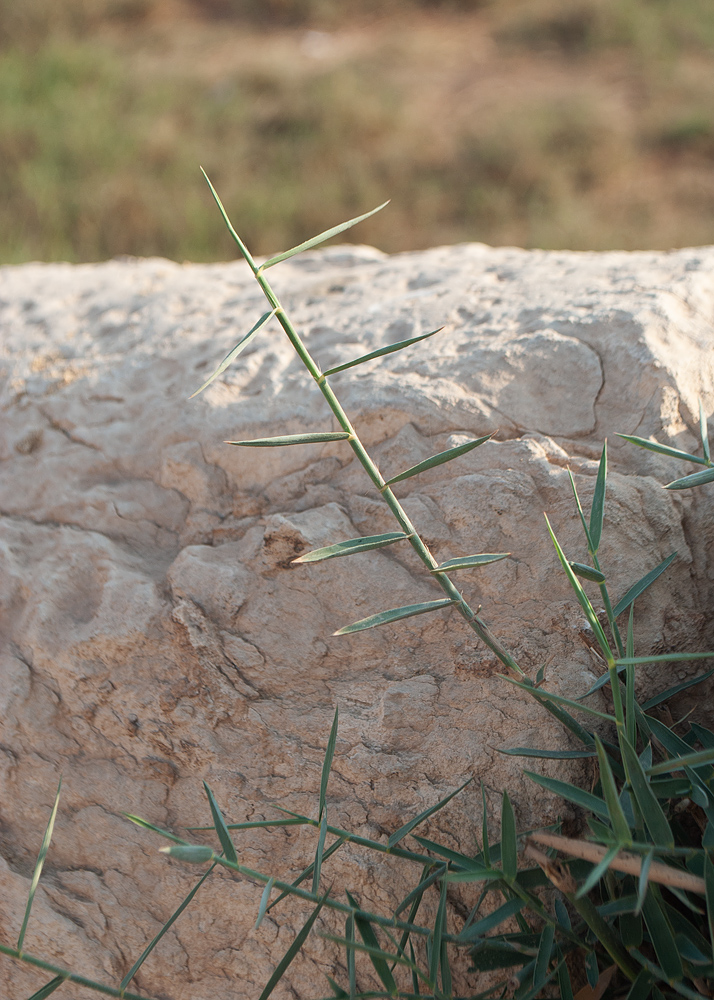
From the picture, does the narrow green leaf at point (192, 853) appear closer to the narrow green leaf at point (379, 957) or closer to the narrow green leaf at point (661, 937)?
the narrow green leaf at point (379, 957)

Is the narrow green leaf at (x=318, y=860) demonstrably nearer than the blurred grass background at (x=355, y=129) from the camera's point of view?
Yes

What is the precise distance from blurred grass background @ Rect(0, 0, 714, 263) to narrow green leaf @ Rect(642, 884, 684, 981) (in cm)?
350

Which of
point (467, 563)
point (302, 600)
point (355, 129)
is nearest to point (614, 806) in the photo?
point (467, 563)

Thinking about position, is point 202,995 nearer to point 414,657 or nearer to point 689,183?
point 414,657

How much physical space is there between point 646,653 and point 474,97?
19.7 feet

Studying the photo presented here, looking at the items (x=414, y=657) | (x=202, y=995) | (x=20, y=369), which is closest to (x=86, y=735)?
(x=202, y=995)

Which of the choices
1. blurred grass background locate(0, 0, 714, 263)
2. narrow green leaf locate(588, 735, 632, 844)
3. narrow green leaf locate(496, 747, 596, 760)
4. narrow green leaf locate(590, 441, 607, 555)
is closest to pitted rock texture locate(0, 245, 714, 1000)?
narrow green leaf locate(496, 747, 596, 760)

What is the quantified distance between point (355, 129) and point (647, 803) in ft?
17.3

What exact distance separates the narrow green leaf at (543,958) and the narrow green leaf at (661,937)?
11cm

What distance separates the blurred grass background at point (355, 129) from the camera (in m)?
4.29

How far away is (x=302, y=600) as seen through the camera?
Answer: 1172 mm

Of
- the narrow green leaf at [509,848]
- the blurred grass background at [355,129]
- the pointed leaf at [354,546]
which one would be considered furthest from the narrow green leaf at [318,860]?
the blurred grass background at [355,129]

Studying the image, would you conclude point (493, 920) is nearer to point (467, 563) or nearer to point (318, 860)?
point (318, 860)

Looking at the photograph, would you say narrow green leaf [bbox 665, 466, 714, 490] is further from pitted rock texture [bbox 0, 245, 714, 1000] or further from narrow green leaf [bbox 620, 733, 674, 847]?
narrow green leaf [bbox 620, 733, 674, 847]
